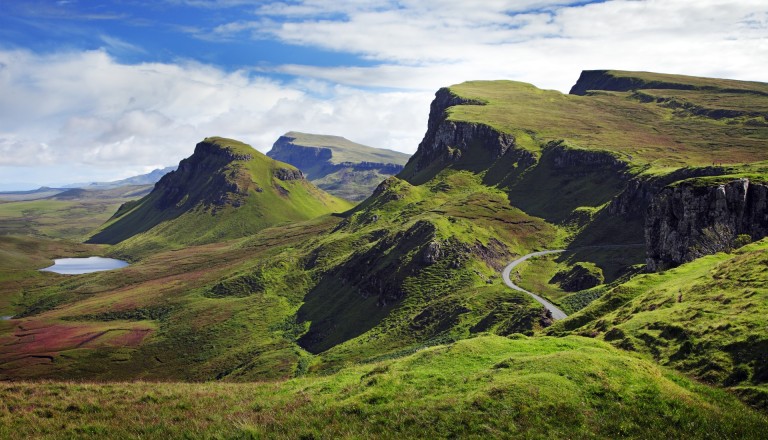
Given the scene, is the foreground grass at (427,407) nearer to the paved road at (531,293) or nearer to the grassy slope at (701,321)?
the grassy slope at (701,321)

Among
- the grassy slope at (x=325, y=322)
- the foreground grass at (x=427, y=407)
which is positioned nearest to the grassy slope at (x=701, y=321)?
the foreground grass at (x=427, y=407)

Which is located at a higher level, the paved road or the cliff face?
the cliff face

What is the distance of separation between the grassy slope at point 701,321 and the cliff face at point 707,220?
38318mm

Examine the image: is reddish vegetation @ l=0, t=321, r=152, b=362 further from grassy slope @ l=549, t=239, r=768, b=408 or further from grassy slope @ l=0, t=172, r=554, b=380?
grassy slope @ l=549, t=239, r=768, b=408

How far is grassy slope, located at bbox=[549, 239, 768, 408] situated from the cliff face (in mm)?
38318

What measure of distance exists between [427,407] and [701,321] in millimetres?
28743

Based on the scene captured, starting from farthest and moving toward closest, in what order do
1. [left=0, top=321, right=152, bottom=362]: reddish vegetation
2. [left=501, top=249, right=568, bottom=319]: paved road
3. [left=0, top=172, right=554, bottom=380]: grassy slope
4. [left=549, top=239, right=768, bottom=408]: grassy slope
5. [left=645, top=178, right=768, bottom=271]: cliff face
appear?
1. [left=0, top=321, right=152, bottom=362]: reddish vegetation
2. [left=0, top=172, right=554, bottom=380]: grassy slope
3. [left=501, top=249, right=568, bottom=319]: paved road
4. [left=645, top=178, right=768, bottom=271]: cliff face
5. [left=549, top=239, right=768, bottom=408]: grassy slope

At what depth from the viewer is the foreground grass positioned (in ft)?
77.3

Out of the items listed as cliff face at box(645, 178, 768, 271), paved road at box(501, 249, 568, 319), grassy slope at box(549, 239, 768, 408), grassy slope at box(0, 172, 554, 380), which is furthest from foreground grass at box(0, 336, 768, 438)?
paved road at box(501, 249, 568, 319)

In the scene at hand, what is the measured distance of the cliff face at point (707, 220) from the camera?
309ft

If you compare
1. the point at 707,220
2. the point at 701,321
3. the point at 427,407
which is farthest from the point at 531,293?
the point at 427,407

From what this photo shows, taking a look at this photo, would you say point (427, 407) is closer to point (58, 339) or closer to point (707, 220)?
point (707, 220)

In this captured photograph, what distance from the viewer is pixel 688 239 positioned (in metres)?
97.1

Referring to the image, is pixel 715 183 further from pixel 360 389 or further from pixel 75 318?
pixel 75 318
